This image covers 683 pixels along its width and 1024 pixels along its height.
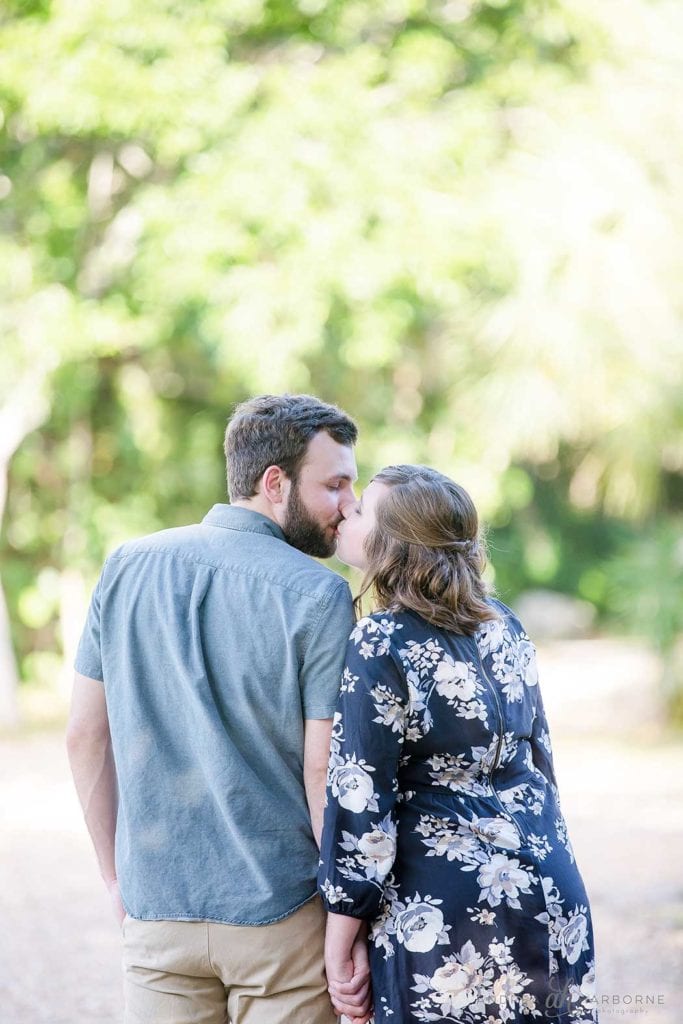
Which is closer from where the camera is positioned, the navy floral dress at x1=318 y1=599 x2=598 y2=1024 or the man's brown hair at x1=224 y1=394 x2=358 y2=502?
the navy floral dress at x1=318 y1=599 x2=598 y2=1024

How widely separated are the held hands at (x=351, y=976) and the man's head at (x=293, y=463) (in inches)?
28.1

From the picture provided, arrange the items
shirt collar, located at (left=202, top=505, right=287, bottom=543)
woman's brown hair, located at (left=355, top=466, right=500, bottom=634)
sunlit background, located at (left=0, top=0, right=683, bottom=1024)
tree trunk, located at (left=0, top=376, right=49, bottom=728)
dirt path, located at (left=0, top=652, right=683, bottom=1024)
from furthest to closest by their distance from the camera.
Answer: tree trunk, located at (left=0, top=376, right=49, bottom=728)
sunlit background, located at (left=0, top=0, right=683, bottom=1024)
dirt path, located at (left=0, top=652, right=683, bottom=1024)
shirt collar, located at (left=202, top=505, right=287, bottom=543)
woman's brown hair, located at (left=355, top=466, right=500, bottom=634)

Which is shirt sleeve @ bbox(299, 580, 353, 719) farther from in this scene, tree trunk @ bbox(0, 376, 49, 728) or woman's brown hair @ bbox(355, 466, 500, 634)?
tree trunk @ bbox(0, 376, 49, 728)

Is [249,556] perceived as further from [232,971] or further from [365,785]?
[232,971]

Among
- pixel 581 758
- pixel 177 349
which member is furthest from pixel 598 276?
pixel 177 349

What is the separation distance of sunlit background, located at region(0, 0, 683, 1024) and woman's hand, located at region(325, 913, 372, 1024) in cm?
515

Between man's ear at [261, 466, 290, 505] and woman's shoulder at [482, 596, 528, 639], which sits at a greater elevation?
man's ear at [261, 466, 290, 505]

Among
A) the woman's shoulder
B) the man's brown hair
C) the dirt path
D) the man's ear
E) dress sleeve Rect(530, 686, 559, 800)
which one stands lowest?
the dirt path

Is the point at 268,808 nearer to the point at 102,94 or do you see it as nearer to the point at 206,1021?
the point at 206,1021

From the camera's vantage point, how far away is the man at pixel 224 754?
2.00m

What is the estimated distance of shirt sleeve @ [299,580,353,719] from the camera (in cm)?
200

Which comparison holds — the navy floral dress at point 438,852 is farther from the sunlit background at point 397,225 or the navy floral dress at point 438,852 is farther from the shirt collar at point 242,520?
the sunlit background at point 397,225

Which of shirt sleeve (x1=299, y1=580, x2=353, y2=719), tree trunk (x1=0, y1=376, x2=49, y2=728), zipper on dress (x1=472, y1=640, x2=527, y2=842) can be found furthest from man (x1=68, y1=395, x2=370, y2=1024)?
tree trunk (x1=0, y1=376, x2=49, y2=728)

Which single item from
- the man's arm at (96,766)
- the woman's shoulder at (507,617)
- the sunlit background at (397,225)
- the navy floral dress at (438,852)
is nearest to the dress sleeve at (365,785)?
the navy floral dress at (438,852)
